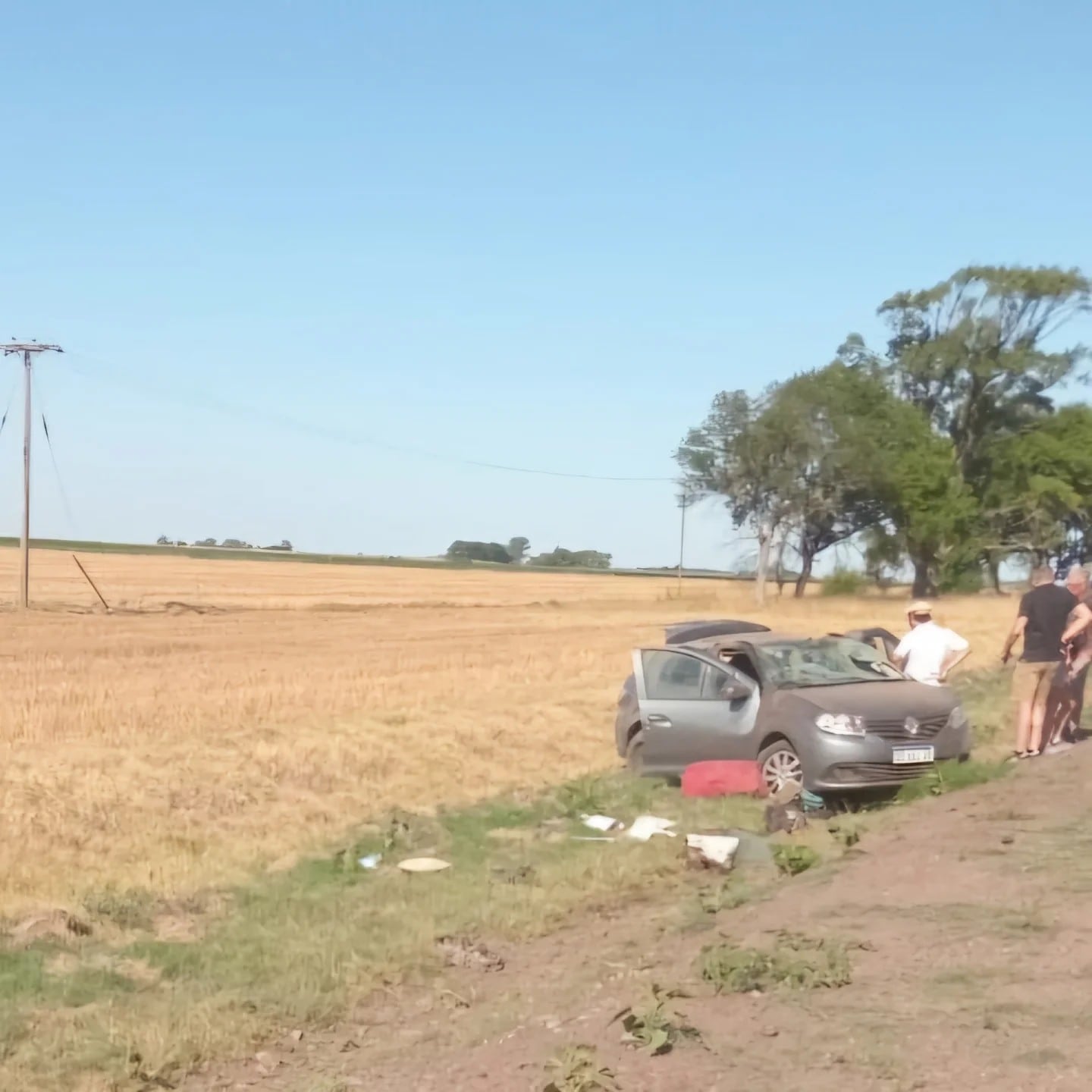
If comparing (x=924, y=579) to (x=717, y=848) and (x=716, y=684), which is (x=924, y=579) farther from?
(x=717, y=848)

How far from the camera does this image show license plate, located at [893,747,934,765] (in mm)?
12219

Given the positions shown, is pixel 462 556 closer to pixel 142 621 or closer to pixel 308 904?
pixel 142 621

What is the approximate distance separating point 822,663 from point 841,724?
1.56m

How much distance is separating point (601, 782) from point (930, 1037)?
881 cm

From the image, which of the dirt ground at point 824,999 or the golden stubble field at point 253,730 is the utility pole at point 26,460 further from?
the dirt ground at point 824,999

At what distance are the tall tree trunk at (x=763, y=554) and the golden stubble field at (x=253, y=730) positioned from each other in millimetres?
19811

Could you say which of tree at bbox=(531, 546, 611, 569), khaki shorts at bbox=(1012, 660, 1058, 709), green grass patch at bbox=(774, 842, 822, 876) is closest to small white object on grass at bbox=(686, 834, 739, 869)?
green grass patch at bbox=(774, 842, 822, 876)

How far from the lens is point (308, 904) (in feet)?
32.3

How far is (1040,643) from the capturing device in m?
12.9

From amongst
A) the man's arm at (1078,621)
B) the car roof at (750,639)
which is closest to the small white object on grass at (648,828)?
the car roof at (750,639)

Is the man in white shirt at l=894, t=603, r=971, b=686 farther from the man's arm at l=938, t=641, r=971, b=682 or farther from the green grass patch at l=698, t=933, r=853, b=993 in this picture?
the green grass patch at l=698, t=933, r=853, b=993

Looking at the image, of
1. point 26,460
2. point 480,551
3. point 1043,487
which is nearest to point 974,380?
point 1043,487

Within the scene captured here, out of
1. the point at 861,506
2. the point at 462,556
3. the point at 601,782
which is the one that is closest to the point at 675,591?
the point at 861,506

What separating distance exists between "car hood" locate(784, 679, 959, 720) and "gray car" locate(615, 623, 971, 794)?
0.01 metres
